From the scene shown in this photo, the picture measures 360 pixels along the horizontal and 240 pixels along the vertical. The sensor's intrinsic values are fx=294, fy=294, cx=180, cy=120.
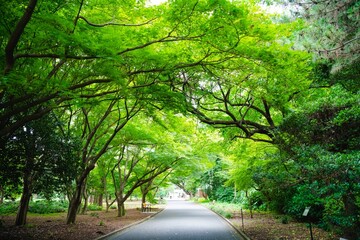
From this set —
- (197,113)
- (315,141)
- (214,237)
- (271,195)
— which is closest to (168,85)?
(197,113)

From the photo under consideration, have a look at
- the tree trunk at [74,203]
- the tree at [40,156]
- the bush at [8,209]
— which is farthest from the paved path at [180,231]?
the bush at [8,209]

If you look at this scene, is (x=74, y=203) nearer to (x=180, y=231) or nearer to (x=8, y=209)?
(x=180, y=231)

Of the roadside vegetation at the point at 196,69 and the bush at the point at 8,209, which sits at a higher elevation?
the roadside vegetation at the point at 196,69

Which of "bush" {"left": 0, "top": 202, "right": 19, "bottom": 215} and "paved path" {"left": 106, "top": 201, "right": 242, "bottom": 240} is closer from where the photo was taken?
"paved path" {"left": 106, "top": 201, "right": 242, "bottom": 240}

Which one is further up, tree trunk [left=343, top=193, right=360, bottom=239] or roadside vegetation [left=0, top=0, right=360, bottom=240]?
roadside vegetation [left=0, top=0, right=360, bottom=240]

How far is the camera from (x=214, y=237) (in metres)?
11.3

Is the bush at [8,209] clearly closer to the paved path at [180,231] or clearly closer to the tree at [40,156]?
the paved path at [180,231]

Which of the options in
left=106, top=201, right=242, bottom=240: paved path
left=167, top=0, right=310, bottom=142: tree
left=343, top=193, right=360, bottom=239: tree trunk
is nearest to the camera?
left=167, top=0, right=310, bottom=142: tree

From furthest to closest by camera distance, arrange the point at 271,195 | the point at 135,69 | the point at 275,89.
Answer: the point at 271,195
the point at 275,89
the point at 135,69

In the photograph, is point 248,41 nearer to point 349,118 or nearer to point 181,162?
point 349,118

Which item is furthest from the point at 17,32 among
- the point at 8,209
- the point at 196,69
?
the point at 8,209

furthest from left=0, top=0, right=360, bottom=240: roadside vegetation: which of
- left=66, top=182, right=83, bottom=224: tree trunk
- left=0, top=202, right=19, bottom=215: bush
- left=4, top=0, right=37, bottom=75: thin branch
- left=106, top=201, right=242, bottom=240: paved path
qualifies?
left=0, top=202, right=19, bottom=215: bush

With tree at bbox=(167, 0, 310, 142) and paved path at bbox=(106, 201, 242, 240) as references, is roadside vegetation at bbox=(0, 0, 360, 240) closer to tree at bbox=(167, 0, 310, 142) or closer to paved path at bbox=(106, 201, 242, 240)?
tree at bbox=(167, 0, 310, 142)

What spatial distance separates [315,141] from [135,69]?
5417mm
